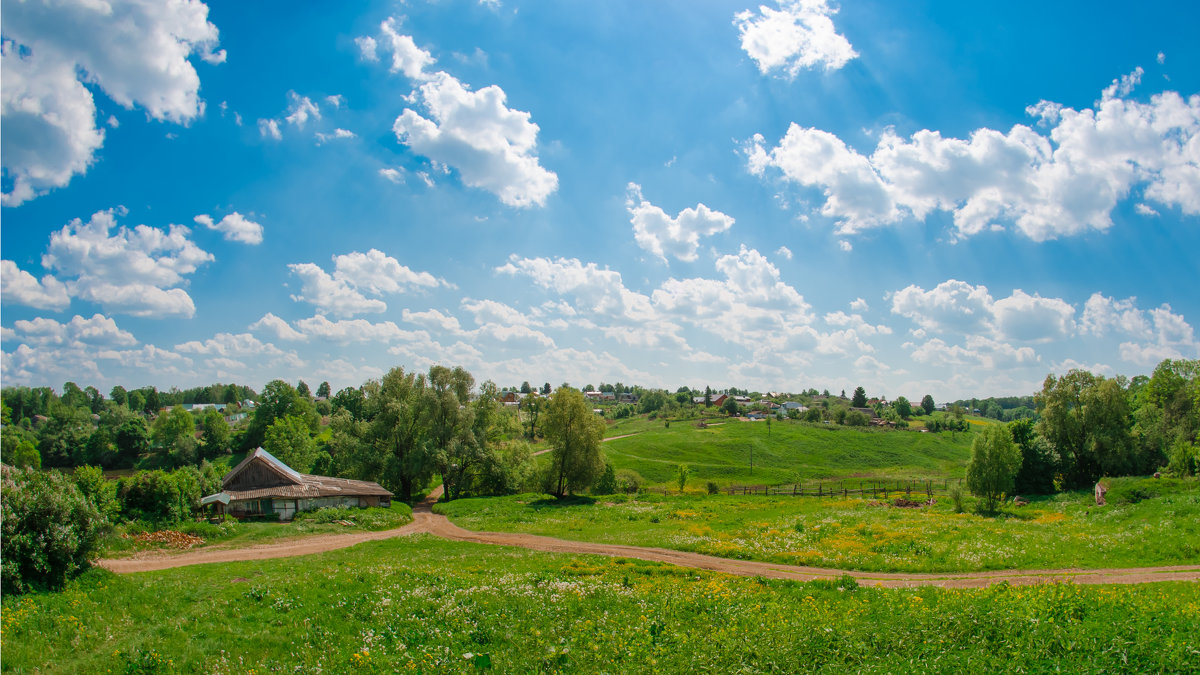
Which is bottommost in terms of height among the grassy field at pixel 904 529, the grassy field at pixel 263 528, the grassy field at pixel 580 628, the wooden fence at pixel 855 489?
the wooden fence at pixel 855 489

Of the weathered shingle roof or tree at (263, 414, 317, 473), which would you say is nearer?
the weathered shingle roof

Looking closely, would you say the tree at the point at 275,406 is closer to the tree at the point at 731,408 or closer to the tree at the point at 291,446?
the tree at the point at 291,446

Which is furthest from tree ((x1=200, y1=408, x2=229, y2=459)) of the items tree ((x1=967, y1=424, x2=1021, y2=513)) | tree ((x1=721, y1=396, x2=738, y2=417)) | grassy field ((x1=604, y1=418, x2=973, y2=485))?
tree ((x1=721, y1=396, x2=738, y2=417))

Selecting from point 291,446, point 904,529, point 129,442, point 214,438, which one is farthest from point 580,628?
point 129,442

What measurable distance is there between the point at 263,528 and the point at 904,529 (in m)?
43.2

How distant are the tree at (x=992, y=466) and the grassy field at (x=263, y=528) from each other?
4820 cm

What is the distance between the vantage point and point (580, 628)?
12.8 meters

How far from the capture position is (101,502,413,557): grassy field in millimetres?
29891

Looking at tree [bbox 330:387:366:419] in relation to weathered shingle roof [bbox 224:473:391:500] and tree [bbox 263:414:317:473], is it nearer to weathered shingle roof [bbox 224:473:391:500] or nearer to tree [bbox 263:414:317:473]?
tree [bbox 263:414:317:473]

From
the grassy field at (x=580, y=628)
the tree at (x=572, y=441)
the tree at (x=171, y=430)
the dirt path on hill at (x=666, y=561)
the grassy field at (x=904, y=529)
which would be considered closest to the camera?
the grassy field at (x=580, y=628)

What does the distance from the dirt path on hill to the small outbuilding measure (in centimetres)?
943

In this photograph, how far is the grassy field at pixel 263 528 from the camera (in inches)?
1177

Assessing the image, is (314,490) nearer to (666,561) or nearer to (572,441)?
(572,441)

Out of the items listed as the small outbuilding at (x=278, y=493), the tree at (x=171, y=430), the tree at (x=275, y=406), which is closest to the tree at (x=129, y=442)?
the tree at (x=171, y=430)
